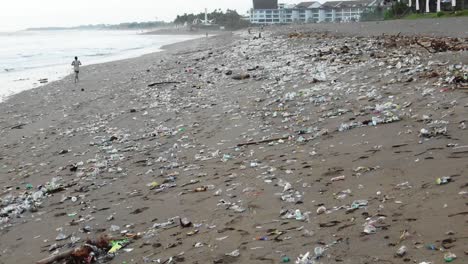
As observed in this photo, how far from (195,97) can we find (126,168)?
594cm

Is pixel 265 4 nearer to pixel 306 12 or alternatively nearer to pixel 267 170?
pixel 306 12

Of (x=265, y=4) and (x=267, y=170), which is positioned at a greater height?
(x=265, y=4)

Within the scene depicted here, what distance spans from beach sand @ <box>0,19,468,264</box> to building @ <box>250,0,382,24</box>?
106091mm

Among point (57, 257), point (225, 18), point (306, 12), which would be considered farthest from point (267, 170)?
point (225, 18)

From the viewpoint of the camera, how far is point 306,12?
Result: 403 ft

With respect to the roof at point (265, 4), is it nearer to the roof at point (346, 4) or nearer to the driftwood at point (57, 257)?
the roof at point (346, 4)

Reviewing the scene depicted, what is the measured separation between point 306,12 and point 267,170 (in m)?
123

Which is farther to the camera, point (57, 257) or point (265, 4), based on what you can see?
point (265, 4)

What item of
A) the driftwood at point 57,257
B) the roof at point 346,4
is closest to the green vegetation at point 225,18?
the roof at point 346,4

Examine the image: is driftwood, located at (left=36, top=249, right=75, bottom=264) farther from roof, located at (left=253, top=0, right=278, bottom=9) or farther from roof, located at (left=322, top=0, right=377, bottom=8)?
roof, located at (left=253, top=0, right=278, bottom=9)

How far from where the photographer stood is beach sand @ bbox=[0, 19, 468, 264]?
391cm

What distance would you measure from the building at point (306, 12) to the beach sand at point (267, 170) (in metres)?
106

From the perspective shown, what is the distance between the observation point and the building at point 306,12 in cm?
11588

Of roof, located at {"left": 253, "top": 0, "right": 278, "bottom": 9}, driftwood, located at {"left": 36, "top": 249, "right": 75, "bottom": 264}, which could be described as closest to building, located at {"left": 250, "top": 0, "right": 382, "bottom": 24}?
roof, located at {"left": 253, "top": 0, "right": 278, "bottom": 9}
